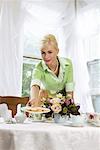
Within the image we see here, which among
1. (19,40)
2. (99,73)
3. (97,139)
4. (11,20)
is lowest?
(97,139)

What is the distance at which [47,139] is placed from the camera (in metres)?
1.31

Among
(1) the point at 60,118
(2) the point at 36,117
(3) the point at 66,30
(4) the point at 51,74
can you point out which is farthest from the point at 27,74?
(1) the point at 60,118

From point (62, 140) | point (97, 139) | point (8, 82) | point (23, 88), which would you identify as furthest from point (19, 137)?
point (23, 88)

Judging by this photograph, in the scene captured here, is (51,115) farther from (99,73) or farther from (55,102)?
(99,73)

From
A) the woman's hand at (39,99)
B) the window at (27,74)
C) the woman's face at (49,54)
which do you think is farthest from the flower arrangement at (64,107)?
the window at (27,74)

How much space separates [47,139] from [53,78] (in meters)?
0.85

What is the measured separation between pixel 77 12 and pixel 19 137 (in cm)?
347

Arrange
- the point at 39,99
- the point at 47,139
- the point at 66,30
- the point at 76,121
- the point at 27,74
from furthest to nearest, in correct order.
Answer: the point at 66,30
the point at 27,74
the point at 39,99
the point at 76,121
the point at 47,139

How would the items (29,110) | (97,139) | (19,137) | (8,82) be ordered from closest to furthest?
(19,137) < (97,139) < (29,110) < (8,82)

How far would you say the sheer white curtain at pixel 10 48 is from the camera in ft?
12.0

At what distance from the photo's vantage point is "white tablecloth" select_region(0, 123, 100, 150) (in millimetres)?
1268

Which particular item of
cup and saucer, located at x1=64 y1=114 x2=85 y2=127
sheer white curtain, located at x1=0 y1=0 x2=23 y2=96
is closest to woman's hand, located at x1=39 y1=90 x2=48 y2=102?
cup and saucer, located at x1=64 y1=114 x2=85 y2=127

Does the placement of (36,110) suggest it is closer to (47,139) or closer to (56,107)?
(56,107)

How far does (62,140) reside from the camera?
136 centimetres
